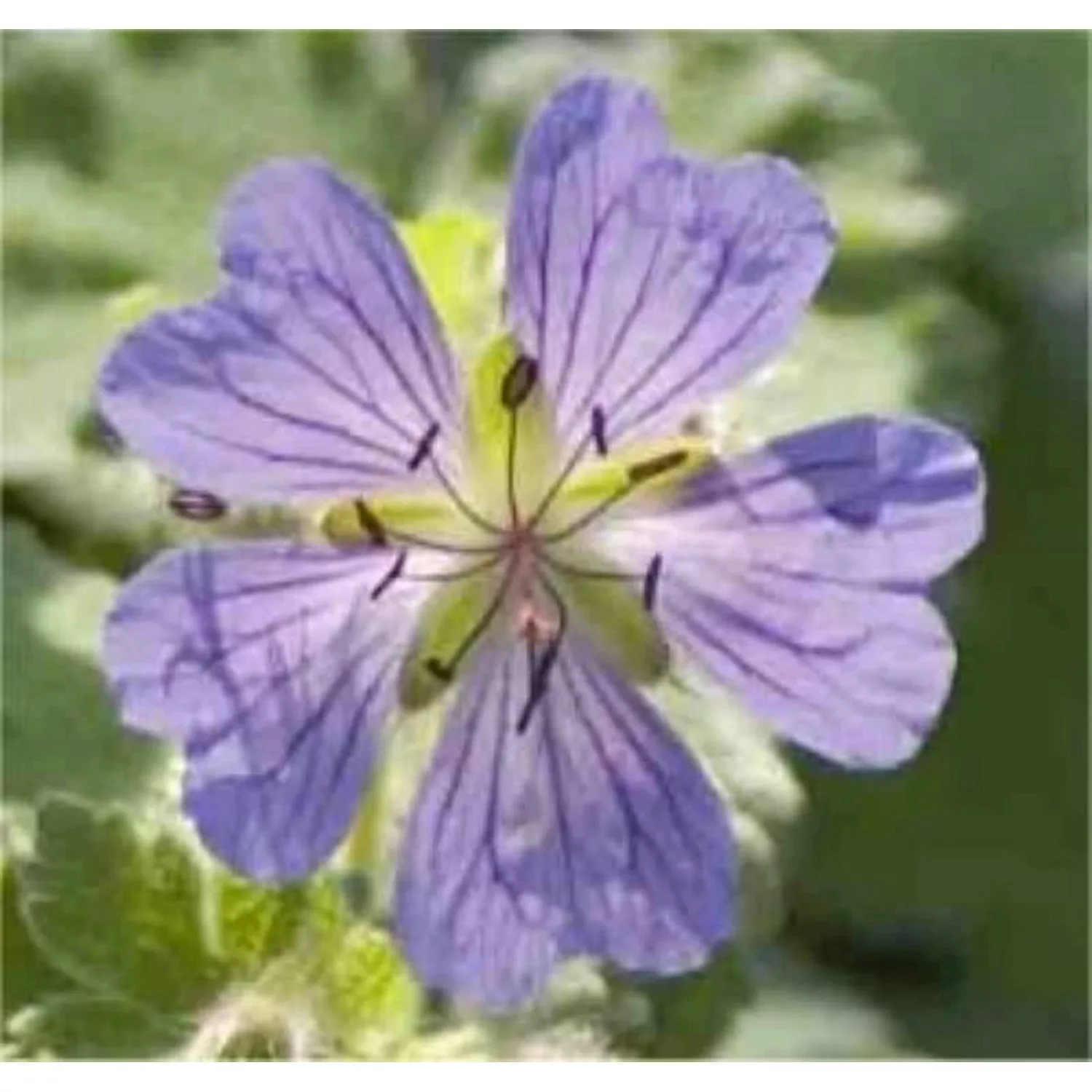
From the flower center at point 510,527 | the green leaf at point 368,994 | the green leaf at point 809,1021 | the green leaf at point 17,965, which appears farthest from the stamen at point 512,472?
the green leaf at point 809,1021

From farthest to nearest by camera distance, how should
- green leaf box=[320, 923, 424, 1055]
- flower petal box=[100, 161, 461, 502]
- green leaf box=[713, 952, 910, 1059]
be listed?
green leaf box=[713, 952, 910, 1059] < green leaf box=[320, 923, 424, 1055] < flower petal box=[100, 161, 461, 502]

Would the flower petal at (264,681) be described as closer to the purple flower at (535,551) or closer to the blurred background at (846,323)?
the purple flower at (535,551)

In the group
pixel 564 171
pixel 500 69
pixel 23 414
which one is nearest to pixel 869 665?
pixel 564 171

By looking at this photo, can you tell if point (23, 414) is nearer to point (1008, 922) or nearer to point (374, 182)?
point (374, 182)

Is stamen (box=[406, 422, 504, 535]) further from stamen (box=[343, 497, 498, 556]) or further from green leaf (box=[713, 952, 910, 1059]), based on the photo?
green leaf (box=[713, 952, 910, 1059])

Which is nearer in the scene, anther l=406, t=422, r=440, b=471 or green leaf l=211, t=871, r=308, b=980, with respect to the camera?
anther l=406, t=422, r=440, b=471

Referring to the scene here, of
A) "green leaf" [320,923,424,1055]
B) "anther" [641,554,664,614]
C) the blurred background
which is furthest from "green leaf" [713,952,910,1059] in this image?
"anther" [641,554,664,614]
